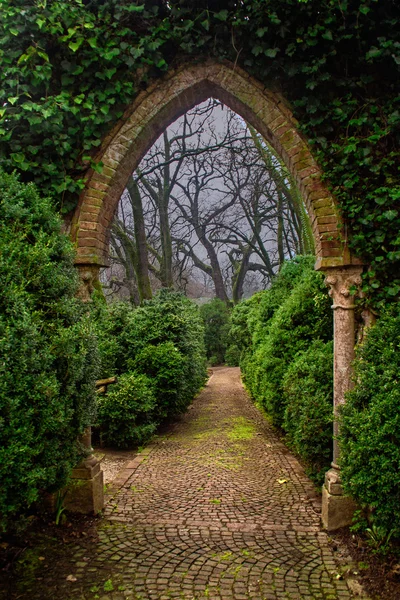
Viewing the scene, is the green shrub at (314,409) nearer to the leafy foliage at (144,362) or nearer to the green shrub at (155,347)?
the leafy foliage at (144,362)

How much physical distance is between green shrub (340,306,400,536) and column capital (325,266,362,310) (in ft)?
1.22

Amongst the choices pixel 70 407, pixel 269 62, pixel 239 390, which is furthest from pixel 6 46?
pixel 239 390

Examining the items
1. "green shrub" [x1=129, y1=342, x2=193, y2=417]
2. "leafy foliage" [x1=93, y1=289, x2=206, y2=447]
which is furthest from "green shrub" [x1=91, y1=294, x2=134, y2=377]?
"green shrub" [x1=129, y1=342, x2=193, y2=417]

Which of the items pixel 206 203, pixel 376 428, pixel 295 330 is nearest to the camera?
pixel 376 428

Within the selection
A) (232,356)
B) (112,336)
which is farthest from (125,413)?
(232,356)

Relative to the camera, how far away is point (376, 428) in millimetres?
2967

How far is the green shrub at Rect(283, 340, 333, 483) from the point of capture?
420 cm

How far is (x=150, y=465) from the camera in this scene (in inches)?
220

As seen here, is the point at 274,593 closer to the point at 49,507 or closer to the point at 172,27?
the point at 49,507

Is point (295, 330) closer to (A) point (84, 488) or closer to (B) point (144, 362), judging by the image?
(B) point (144, 362)

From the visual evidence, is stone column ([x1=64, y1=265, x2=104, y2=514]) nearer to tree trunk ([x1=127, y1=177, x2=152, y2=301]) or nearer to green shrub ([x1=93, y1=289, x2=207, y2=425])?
green shrub ([x1=93, y1=289, x2=207, y2=425])

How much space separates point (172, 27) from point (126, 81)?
2.15ft

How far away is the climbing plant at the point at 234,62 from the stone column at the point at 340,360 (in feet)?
0.72

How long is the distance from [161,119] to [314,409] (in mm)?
3331
